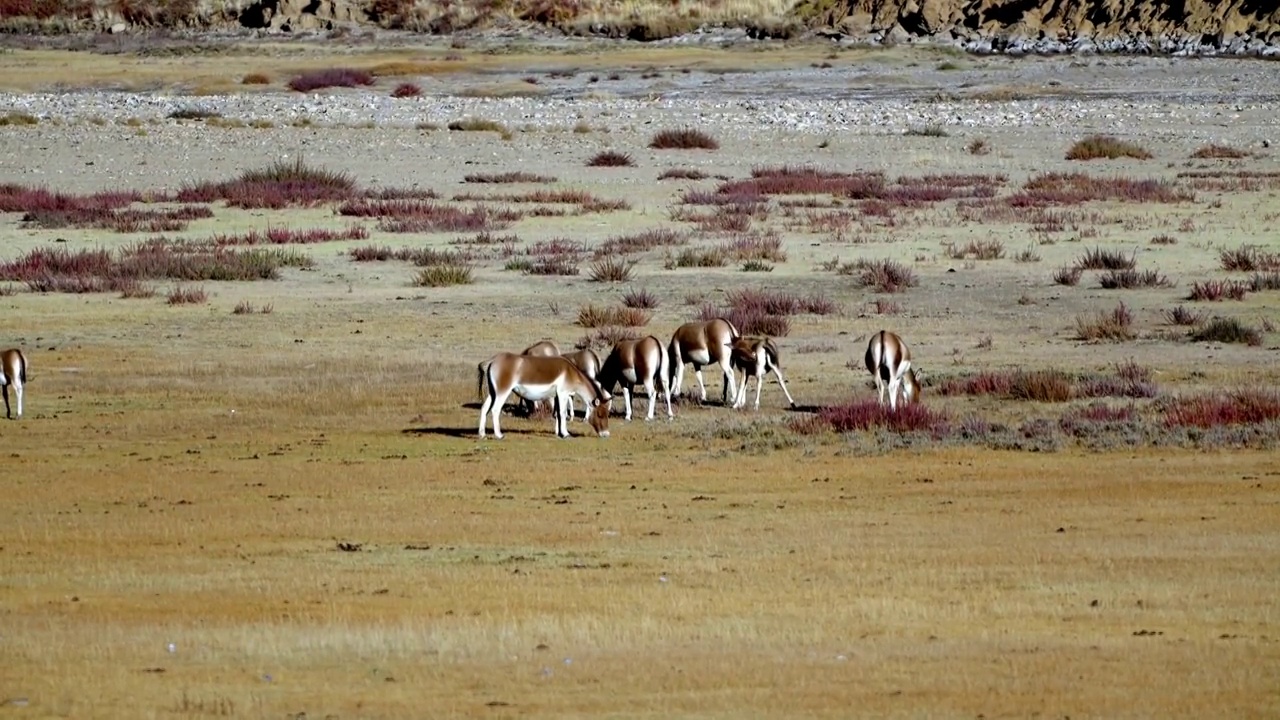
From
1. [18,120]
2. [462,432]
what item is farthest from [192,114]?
[462,432]

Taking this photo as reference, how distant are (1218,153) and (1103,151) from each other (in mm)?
2229

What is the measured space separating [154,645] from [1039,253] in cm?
1931

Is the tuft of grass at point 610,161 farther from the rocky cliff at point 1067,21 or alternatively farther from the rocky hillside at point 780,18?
the rocky cliff at point 1067,21

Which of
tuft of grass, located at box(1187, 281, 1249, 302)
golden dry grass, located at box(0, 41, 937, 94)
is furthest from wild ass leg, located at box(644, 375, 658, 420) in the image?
golden dry grass, located at box(0, 41, 937, 94)

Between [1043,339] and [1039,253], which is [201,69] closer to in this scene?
[1039,253]

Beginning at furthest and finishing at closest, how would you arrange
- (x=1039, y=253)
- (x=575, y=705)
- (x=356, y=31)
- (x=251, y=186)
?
(x=356, y=31)
(x=251, y=186)
(x=1039, y=253)
(x=575, y=705)

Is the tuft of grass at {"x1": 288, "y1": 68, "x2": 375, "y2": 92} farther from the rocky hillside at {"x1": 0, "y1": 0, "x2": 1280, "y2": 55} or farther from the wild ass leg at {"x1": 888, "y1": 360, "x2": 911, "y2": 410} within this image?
the wild ass leg at {"x1": 888, "y1": 360, "x2": 911, "y2": 410}

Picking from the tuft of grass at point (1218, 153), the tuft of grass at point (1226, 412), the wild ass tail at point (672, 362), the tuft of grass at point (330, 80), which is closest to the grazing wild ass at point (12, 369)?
the wild ass tail at point (672, 362)

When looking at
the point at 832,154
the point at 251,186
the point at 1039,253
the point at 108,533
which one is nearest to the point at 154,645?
the point at 108,533

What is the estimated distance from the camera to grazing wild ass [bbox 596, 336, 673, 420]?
46.5ft

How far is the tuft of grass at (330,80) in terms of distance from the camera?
6406 cm

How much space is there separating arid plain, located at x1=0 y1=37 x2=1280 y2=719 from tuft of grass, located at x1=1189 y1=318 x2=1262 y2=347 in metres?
0.09

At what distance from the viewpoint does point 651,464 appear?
12.9m

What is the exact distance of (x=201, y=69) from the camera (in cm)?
7550
